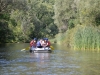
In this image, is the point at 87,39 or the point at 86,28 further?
the point at 86,28

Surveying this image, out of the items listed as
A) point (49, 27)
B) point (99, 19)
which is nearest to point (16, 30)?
point (49, 27)

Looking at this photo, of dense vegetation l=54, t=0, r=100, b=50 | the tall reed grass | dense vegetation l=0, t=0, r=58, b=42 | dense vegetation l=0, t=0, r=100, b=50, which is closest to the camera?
the tall reed grass

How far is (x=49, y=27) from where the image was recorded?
96.4 meters

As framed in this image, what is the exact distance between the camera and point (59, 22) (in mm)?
61688

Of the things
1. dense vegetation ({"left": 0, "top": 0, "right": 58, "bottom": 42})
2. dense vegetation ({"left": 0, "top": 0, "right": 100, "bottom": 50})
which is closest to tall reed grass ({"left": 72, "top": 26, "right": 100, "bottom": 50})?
dense vegetation ({"left": 0, "top": 0, "right": 100, "bottom": 50})

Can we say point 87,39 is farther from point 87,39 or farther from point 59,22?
point 59,22

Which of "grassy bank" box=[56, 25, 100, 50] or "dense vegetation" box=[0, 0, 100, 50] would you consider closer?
"grassy bank" box=[56, 25, 100, 50]

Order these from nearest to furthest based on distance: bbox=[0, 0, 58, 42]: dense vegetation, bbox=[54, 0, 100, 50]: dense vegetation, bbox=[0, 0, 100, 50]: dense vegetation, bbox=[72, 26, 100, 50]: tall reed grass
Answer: bbox=[72, 26, 100, 50]: tall reed grass → bbox=[54, 0, 100, 50]: dense vegetation → bbox=[0, 0, 100, 50]: dense vegetation → bbox=[0, 0, 58, 42]: dense vegetation

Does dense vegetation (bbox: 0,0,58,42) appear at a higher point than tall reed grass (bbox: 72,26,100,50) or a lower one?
higher

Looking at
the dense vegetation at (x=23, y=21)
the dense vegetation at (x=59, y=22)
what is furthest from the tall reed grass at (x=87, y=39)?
the dense vegetation at (x=23, y=21)

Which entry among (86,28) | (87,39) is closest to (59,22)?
(86,28)

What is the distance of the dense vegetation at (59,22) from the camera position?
3716cm

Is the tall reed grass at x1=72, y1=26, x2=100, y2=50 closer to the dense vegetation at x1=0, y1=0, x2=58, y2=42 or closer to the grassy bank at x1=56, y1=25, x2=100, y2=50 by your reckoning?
the grassy bank at x1=56, y1=25, x2=100, y2=50

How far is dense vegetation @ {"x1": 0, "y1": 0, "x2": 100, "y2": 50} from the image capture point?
37.2m
